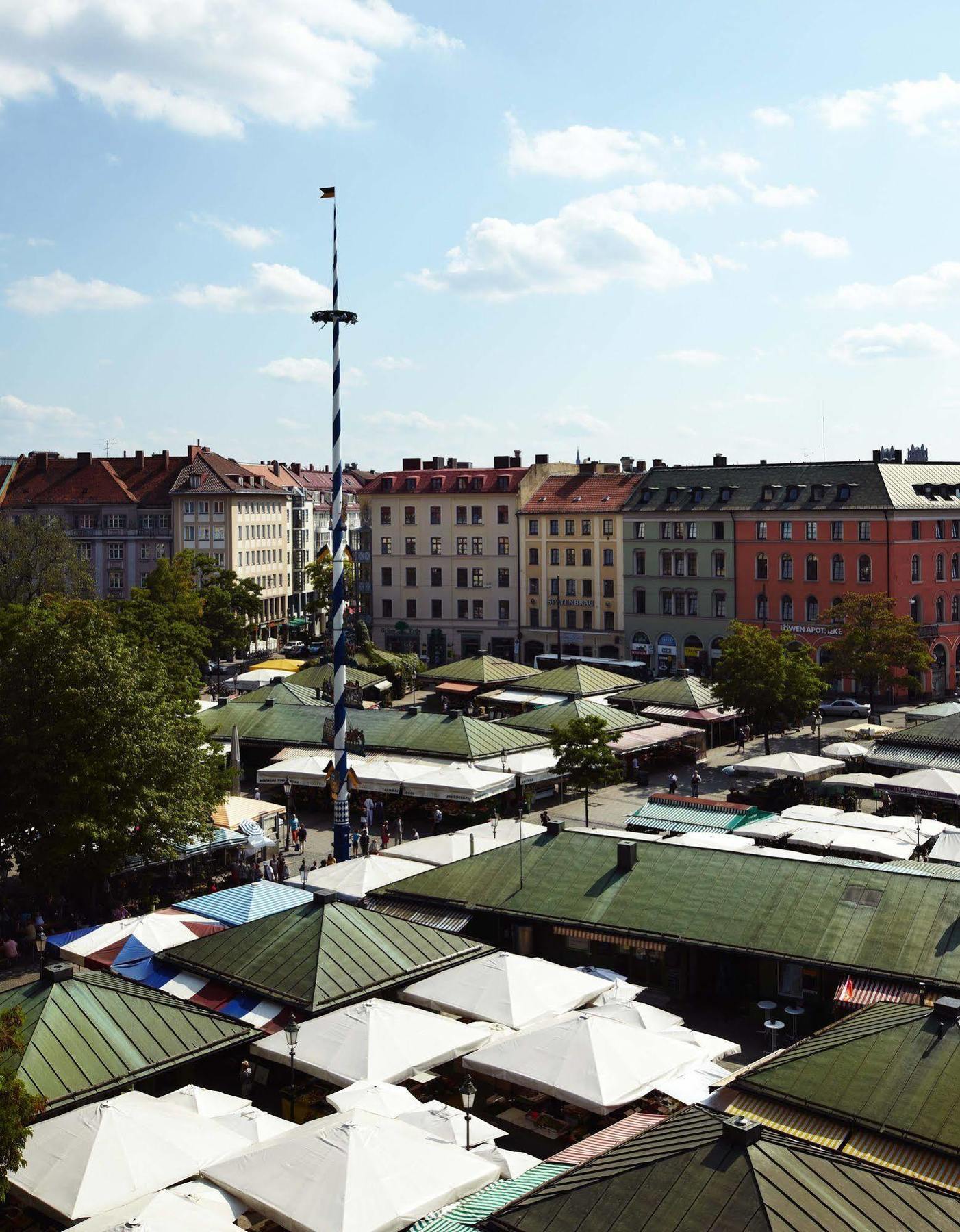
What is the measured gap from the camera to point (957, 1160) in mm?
13680

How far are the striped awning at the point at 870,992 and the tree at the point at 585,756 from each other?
1629cm

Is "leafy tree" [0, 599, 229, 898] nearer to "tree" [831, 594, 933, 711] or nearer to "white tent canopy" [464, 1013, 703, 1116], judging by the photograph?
"white tent canopy" [464, 1013, 703, 1116]

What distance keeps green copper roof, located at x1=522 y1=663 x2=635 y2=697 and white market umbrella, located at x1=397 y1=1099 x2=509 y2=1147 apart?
37624mm

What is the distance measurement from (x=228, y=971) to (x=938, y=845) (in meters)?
16.4

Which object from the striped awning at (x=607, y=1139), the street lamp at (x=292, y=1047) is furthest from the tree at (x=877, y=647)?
the striped awning at (x=607, y=1139)

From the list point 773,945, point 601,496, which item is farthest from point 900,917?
point 601,496

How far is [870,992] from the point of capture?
20484mm

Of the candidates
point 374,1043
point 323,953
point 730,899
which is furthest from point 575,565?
point 374,1043

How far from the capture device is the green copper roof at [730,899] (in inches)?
843

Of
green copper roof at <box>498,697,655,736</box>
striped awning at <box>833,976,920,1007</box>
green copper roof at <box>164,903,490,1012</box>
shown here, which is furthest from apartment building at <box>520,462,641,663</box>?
striped awning at <box>833,976,920,1007</box>

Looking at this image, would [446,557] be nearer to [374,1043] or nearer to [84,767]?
[84,767]

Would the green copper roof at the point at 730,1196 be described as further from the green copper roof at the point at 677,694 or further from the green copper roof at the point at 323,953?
the green copper roof at the point at 677,694

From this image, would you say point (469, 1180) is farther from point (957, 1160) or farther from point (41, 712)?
point (41, 712)

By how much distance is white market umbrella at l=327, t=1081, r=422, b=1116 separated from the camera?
16734 millimetres
